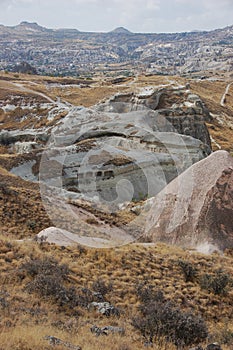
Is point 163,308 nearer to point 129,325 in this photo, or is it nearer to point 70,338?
point 129,325

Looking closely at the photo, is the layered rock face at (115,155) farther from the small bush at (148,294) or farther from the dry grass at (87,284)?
the small bush at (148,294)

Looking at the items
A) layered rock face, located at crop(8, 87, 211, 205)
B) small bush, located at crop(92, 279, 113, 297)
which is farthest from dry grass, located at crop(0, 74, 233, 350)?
layered rock face, located at crop(8, 87, 211, 205)

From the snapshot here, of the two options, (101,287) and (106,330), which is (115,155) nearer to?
(101,287)

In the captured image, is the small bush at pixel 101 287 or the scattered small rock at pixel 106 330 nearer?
the scattered small rock at pixel 106 330

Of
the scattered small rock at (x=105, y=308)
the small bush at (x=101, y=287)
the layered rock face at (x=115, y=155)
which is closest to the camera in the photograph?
the scattered small rock at (x=105, y=308)

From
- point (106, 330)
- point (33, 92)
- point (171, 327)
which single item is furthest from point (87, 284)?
point (33, 92)

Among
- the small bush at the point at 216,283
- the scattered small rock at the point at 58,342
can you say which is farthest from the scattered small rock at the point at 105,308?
the small bush at the point at 216,283
